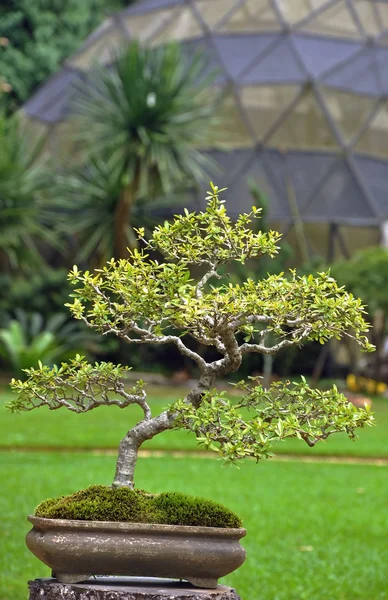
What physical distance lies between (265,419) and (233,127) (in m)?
27.1

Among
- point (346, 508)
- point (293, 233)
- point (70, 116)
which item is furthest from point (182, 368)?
point (346, 508)

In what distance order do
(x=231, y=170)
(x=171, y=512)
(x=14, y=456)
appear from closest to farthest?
(x=171, y=512)
(x=14, y=456)
(x=231, y=170)

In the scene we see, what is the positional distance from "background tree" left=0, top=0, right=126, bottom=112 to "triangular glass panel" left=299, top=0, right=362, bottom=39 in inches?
457

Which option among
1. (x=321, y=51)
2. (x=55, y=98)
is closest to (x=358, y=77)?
(x=321, y=51)

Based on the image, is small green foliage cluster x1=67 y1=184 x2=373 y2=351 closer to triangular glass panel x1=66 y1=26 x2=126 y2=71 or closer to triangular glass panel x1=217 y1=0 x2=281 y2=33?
triangular glass panel x1=217 y1=0 x2=281 y2=33

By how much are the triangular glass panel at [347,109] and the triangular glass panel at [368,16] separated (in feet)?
10.5

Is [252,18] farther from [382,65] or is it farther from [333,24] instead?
[382,65]

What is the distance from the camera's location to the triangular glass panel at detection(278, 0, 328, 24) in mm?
32281

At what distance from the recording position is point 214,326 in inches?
158

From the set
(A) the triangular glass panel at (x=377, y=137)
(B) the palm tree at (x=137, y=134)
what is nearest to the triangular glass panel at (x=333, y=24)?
(A) the triangular glass panel at (x=377, y=137)

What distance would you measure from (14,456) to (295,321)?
10.6 meters

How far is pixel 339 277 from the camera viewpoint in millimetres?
25656

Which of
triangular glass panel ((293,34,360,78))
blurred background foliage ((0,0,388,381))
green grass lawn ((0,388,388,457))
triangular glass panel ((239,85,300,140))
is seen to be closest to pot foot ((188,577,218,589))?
green grass lawn ((0,388,388,457))

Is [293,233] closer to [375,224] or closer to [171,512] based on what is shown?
[375,224]
